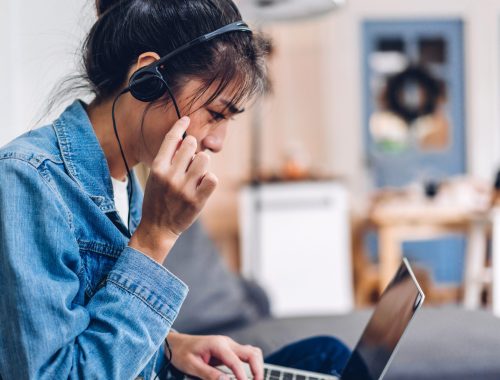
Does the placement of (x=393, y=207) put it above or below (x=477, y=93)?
below

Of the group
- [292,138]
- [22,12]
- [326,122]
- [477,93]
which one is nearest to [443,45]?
[477,93]

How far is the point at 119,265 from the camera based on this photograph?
634 millimetres

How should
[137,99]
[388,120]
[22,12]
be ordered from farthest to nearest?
[388,120] → [22,12] → [137,99]

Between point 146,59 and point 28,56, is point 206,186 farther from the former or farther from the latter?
point 28,56

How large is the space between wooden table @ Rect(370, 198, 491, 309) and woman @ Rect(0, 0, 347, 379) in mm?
2313

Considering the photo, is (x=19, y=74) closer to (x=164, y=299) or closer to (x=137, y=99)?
(x=137, y=99)

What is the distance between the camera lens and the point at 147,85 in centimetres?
69

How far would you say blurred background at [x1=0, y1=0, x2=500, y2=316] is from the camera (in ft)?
10.3

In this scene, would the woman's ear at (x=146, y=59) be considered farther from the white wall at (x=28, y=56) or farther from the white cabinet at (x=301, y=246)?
the white cabinet at (x=301, y=246)

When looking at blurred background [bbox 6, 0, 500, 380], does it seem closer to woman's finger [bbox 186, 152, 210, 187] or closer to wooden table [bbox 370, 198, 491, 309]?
wooden table [bbox 370, 198, 491, 309]

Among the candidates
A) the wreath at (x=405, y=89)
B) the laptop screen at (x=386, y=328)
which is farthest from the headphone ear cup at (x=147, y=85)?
the wreath at (x=405, y=89)

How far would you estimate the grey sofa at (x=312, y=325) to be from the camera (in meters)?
1.06

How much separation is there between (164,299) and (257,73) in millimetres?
314

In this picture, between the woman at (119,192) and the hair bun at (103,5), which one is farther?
the hair bun at (103,5)
